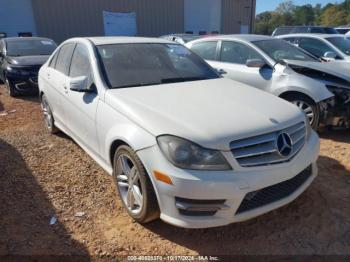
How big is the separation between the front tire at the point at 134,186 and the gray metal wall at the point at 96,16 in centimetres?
1676

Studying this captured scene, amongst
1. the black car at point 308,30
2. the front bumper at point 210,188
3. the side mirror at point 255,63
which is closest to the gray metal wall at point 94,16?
the black car at point 308,30

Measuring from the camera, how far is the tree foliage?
6844 centimetres

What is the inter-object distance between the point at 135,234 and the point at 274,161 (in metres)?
1.35

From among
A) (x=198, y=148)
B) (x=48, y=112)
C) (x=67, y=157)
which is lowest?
(x=67, y=157)

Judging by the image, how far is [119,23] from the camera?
64.7ft

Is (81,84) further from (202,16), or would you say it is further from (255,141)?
(202,16)

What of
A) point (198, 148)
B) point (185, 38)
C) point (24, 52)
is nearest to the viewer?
point (198, 148)

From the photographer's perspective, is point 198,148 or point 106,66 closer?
point 198,148

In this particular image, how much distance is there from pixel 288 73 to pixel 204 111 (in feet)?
9.17

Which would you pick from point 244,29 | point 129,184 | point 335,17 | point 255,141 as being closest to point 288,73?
point 255,141

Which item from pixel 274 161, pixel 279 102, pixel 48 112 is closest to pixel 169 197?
pixel 274 161

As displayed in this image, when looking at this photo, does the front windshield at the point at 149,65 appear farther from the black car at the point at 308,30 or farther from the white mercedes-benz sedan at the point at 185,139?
the black car at the point at 308,30

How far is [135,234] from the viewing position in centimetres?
287

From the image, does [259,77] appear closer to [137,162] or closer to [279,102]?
[279,102]
